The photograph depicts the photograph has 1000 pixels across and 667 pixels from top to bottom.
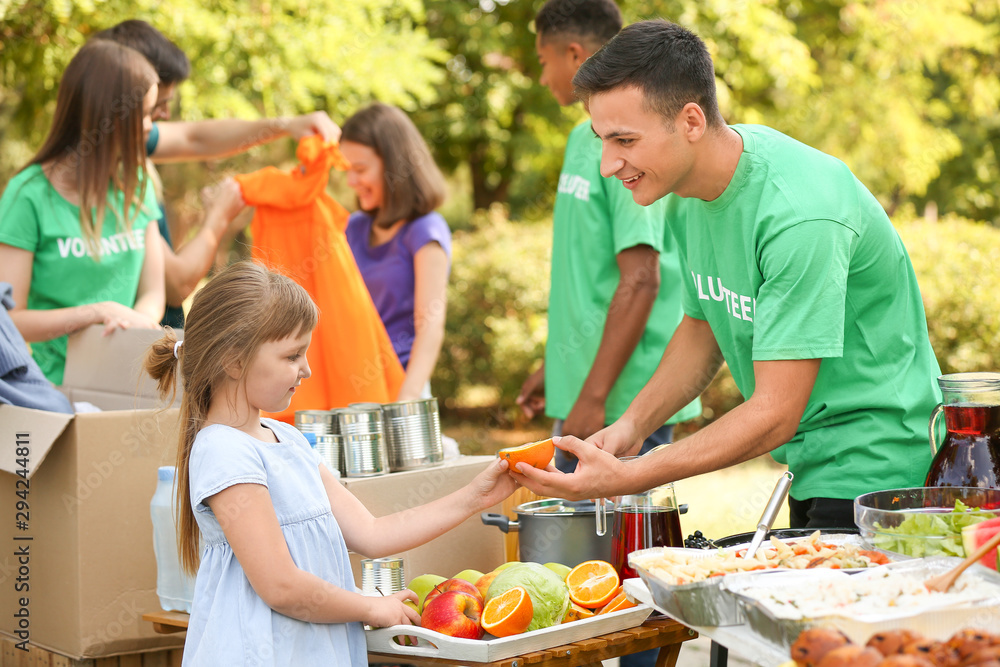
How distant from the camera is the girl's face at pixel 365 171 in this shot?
3943 mm

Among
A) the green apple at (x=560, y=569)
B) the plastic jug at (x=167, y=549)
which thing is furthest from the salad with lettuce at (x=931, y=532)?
the plastic jug at (x=167, y=549)

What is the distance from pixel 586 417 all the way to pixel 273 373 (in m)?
1.50

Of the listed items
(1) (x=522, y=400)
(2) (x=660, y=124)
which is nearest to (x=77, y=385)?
(1) (x=522, y=400)

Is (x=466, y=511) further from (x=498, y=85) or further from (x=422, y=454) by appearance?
(x=498, y=85)

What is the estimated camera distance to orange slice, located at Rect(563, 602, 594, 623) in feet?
6.86

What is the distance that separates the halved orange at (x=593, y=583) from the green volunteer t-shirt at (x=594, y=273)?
1.21 meters

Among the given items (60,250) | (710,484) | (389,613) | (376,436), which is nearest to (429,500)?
(376,436)

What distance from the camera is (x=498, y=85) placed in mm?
11008

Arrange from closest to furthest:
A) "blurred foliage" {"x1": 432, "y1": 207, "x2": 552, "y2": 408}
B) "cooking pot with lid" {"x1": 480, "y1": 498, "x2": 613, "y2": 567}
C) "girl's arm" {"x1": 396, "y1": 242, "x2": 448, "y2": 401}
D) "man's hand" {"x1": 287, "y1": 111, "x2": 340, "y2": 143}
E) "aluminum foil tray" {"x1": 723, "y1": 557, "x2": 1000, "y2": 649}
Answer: "aluminum foil tray" {"x1": 723, "y1": 557, "x2": 1000, "y2": 649} → "cooking pot with lid" {"x1": 480, "y1": 498, "x2": 613, "y2": 567} → "girl's arm" {"x1": 396, "y1": 242, "x2": 448, "y2": 401} → "man's hand" {"x1": 287, "y1": 111, "x2": 340, "y2": 143} → "blurred foliage" {"x1": 432, "y1": 207, "x2": 552, "y2": 408}

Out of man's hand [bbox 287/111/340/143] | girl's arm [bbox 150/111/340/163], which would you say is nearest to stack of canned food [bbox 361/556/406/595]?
man's hand [bbox 287/111/340/143]

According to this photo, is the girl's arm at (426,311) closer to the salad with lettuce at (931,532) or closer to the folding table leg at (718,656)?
the folding table leg at (718,656)

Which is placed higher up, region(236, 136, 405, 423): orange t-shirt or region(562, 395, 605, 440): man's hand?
region(236, 136, 405, 423): orange t-shirt

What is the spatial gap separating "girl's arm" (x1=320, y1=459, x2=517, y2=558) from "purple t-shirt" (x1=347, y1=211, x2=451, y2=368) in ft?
5.52

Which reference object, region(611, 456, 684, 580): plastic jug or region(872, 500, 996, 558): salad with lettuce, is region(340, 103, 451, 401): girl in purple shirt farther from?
region(872, 500, 996, 558): salad with lettuce
